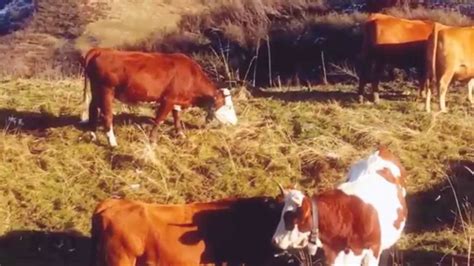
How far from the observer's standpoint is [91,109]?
43.9ft

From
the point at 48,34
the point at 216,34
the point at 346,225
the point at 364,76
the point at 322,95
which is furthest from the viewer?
the point at 48,34

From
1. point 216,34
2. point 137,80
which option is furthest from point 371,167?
point 216,34

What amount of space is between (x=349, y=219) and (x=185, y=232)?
1.42m

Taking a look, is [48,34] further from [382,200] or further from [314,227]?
[314,227]

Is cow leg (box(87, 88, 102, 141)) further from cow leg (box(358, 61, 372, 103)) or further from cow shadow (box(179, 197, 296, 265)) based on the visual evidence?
cow leg (box(358, 61, 372, 103))

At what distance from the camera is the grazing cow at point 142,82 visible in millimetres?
13055

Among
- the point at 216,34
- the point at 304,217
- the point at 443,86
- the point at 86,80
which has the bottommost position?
the point at 216,34

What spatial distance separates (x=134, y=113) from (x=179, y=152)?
1394 millimetres

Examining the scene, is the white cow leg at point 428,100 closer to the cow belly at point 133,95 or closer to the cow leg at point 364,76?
the cow leg at point 364,76

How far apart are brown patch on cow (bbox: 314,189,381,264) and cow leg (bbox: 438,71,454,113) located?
16.8 feet

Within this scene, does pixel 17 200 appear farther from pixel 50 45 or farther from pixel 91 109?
pixel 50 45

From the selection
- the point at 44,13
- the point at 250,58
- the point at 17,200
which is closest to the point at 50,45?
the point at 44,13

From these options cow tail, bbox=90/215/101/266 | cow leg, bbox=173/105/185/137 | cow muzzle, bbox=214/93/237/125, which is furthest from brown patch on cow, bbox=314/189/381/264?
cow muzzle, bbox=214/93/237/125

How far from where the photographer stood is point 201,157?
1306 cm
